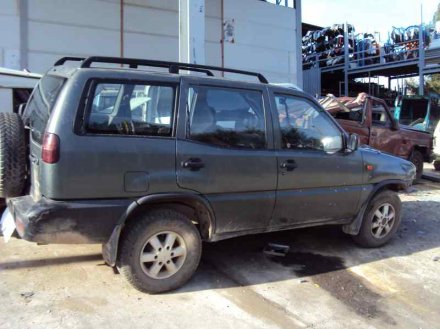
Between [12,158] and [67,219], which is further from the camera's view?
[12,158]

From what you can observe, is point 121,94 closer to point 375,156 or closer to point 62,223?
point 62,223

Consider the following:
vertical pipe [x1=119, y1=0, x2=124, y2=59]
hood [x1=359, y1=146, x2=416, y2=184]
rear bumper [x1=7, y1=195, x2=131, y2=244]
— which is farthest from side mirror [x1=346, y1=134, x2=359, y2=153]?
vertical pipe [x1=119, y1=0, x2=124, y2=59]

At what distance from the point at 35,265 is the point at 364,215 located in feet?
11.7

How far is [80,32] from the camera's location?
10.1 meters

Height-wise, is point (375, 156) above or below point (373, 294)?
above

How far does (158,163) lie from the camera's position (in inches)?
152

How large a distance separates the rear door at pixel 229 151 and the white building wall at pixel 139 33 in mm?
6587

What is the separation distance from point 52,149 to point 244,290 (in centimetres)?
207

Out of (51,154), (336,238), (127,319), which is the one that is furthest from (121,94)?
(336,238)

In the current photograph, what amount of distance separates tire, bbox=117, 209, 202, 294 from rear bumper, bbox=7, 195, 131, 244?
9.0 inches

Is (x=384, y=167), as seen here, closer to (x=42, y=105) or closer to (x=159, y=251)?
(x=159, y=251)

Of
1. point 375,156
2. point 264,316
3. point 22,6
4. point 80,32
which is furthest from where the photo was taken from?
point 80,32

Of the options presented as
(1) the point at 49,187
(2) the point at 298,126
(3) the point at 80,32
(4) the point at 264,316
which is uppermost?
(3) the point at 80,32

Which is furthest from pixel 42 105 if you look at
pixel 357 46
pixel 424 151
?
pixel 357 46
